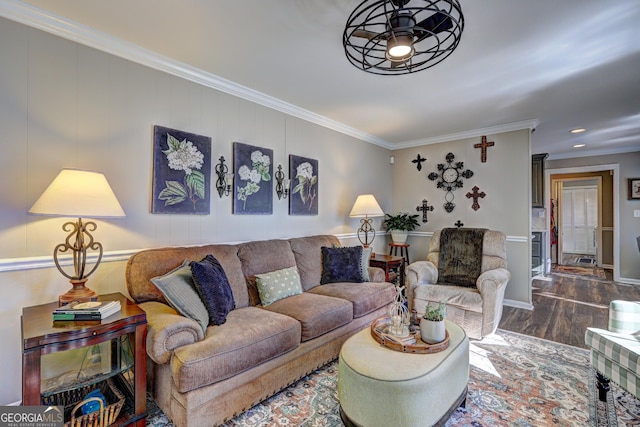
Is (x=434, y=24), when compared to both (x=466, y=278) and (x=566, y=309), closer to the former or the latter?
(x=466, y=278)

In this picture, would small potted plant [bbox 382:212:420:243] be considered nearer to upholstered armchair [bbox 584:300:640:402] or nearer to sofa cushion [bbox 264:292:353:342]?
sofa cushion [bbox 264:292:353:342]

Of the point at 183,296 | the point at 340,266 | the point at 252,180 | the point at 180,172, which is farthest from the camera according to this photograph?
the point at 340,266

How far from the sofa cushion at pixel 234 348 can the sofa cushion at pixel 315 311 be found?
0.36ft

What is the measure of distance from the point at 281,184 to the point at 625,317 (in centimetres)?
308

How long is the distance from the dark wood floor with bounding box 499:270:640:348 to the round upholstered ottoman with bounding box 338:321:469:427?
2152 mm

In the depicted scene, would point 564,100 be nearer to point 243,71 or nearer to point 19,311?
point 243,71

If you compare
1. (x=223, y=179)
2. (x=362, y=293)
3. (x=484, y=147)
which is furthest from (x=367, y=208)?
(x=484, y=147)

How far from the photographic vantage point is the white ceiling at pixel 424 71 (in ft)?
6.23

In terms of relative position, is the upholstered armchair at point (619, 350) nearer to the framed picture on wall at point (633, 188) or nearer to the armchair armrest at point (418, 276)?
the armchair armrest at point (418, 276)

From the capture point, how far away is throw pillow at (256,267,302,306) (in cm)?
263

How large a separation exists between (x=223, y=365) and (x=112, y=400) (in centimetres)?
67

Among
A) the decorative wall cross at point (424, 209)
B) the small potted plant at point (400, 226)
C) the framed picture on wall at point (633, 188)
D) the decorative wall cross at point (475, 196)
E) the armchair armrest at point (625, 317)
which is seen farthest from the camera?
the framed picture on wall at point (633, 188)

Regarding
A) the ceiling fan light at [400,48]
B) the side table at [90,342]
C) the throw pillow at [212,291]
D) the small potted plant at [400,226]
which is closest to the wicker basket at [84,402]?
the side table at [90,342]

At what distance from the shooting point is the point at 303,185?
12.2ft
